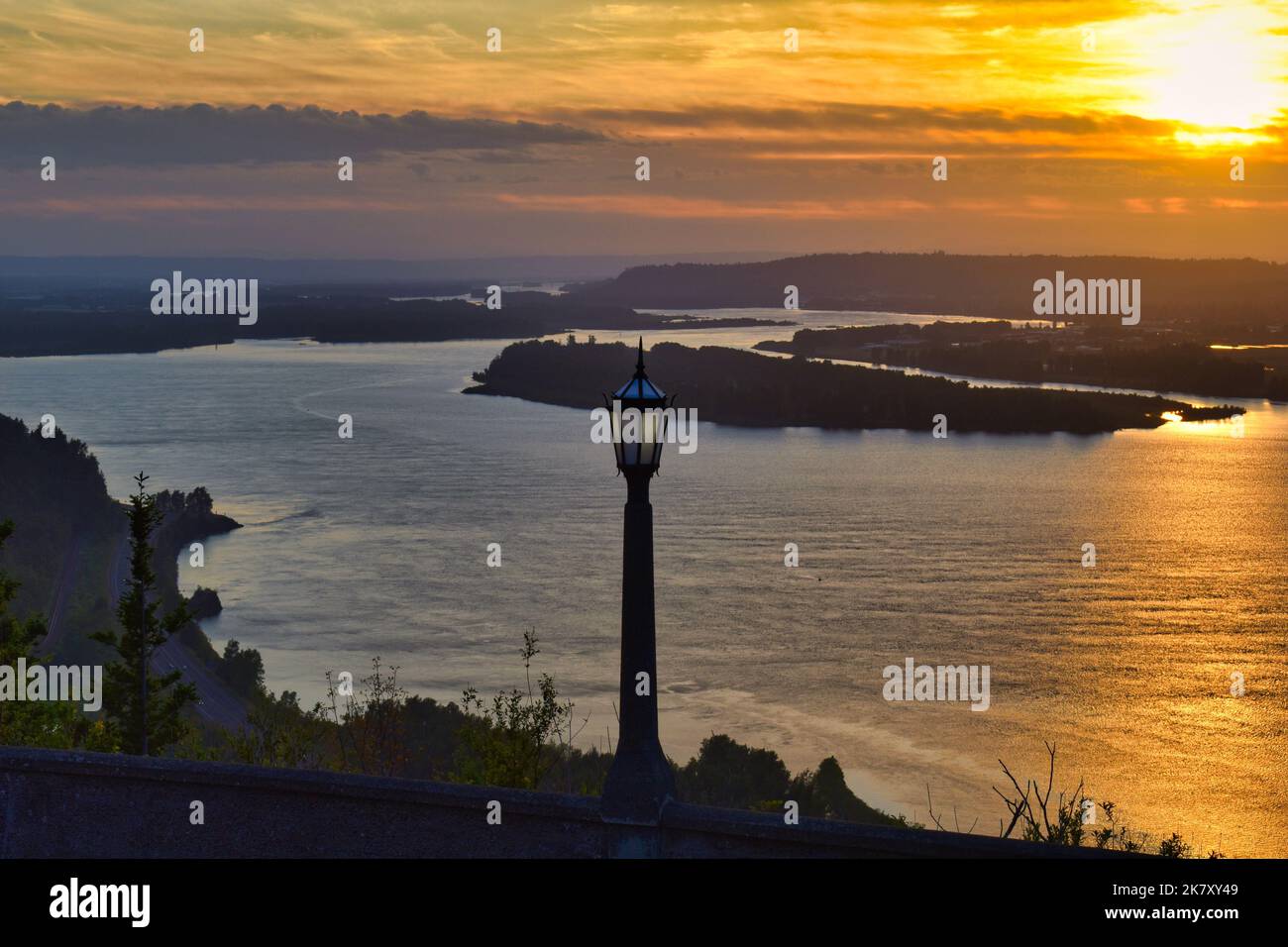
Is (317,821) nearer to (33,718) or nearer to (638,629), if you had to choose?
(638,629)

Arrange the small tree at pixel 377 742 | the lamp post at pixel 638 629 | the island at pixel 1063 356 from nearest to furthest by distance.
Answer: the lamp post at pixel 638 629, the small tree at pixel 377 742, the island at pixel 1063 356

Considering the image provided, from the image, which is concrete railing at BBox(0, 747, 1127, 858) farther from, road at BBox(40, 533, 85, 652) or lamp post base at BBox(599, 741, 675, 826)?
road at BBox(40, 533, 85, 652)

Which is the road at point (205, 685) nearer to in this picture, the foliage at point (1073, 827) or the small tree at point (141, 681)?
the small tree at point (141, 681)

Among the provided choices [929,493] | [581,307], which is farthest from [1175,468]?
[581,307]

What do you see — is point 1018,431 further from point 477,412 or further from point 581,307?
point 581,307

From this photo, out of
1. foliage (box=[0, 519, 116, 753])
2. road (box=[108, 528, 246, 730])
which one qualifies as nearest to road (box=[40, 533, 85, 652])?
road (box=[108, 528, 246, 730])

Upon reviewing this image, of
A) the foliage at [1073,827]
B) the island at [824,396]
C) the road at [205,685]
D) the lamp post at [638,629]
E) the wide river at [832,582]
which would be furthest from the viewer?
the island at [824,396]

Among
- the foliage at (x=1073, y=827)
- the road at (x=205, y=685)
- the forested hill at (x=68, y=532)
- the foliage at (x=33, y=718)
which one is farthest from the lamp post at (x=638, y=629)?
the forested hill at (x=68, y=532)

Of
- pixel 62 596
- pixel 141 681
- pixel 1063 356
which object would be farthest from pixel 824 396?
pixel 141 681
